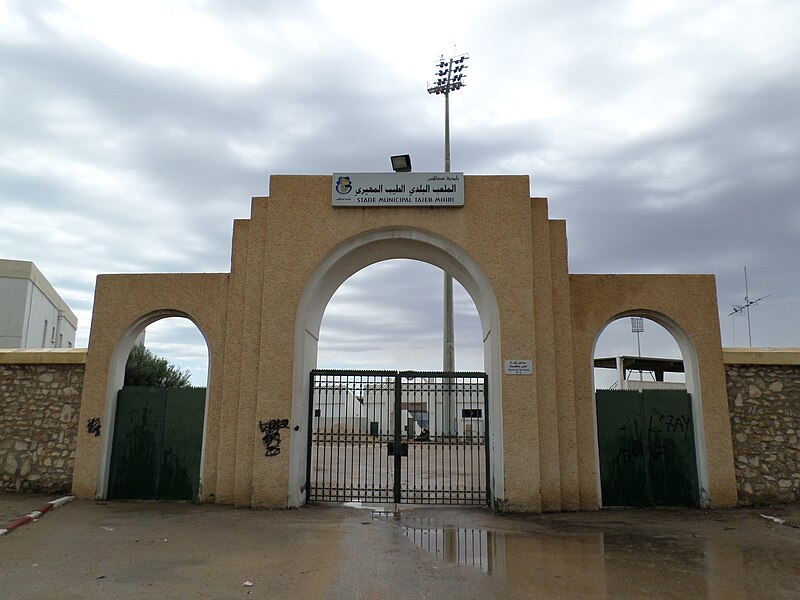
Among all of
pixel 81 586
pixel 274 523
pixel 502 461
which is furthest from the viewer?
pixel 502 461

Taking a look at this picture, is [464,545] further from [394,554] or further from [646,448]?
[646,448]

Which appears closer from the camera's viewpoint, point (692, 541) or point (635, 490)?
point (692, 541)

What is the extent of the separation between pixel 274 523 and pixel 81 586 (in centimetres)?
302

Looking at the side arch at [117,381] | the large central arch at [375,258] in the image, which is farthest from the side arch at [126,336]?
the large central arch at [375,258]

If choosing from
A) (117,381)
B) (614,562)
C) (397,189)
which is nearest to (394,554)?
(614,562)

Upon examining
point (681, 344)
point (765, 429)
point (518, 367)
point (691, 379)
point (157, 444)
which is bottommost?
point (157, 444)

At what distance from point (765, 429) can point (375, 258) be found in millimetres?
7645

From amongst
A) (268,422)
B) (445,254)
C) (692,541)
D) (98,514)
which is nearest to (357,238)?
(445,254)

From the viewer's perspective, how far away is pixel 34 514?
7.99m

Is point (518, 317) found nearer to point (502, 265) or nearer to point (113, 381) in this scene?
point (502, 265)

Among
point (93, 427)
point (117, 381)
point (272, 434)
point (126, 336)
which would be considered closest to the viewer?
point (272, 434)

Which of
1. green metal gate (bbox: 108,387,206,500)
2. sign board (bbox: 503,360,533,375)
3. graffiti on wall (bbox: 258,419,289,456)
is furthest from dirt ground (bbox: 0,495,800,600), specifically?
sign board (bbox: 503,360,533,375)

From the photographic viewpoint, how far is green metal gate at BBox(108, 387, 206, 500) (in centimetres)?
947

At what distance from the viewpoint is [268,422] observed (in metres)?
9.04
